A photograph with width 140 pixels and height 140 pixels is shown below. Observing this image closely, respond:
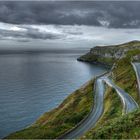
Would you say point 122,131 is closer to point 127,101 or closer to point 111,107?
point 111,107

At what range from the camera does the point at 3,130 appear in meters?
93.8

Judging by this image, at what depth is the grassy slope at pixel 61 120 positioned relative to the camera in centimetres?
7002

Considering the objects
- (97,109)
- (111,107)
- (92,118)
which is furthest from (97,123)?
(97,109)

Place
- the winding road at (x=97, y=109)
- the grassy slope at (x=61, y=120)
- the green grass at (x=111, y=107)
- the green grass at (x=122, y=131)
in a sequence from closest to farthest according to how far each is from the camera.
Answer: the green grass at (x=122, y=131)
the winding road at (x=97, y=109)
the grassy slope at (x=61, y=120)
the green grass at (x=111, y=107)

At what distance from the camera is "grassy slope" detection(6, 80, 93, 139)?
230 feet

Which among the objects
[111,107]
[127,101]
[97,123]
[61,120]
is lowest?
[61,120]

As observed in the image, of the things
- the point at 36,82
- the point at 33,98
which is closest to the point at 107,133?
the point at 33,98

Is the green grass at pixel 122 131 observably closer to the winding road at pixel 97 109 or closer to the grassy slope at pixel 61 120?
the winding road at pixel 97 109

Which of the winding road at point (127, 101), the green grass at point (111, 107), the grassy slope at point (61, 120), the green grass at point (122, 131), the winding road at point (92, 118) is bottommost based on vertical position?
the grassy slope at point (61, 120)

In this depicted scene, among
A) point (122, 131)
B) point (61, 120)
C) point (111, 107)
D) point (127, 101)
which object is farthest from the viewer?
point (127, 101)

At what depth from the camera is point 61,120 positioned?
83.8 metres

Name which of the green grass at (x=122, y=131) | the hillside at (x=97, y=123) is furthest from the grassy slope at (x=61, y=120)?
the green grass at (x=122, y=131)

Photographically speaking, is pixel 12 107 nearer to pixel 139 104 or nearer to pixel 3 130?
pixel 3 130

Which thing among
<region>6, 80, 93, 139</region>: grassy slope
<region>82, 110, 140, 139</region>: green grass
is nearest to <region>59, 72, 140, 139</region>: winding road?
<region>6, 80, 93, 139</region>: grassy slope
